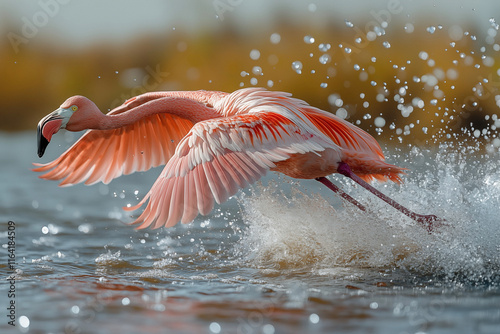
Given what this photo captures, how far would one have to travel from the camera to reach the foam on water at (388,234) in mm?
5516

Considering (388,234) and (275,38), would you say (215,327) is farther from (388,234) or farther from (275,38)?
(275,38)

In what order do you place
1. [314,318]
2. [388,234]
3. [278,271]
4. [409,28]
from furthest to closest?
[409,28]
[388,234]
[278,271]
[314,318]

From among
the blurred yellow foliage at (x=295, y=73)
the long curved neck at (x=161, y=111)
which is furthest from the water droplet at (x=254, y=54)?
the long curved neck at (x=161, y=111)

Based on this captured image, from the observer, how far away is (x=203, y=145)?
16.5 feet

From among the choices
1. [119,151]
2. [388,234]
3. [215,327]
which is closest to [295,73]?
[119,151]

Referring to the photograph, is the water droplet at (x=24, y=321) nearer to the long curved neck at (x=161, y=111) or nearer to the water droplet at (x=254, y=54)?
the long curved neck at (x=161, y=111)

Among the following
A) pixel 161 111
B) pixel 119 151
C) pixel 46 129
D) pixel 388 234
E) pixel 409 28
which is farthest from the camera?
pixel 409 28

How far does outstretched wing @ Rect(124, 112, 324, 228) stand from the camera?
4.65 meters

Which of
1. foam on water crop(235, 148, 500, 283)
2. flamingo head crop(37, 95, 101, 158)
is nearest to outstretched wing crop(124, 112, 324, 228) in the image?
foam on water crop(235, 148, 500, 283)

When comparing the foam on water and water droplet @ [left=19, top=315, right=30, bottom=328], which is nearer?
water droplet @ [left=19, top=315, right=30, bottom=328]

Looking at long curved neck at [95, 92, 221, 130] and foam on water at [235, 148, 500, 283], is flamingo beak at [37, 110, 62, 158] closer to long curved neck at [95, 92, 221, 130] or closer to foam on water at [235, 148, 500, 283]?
long curved neck at [95, 92, 221, 130]

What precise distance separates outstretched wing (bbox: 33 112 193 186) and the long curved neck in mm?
310

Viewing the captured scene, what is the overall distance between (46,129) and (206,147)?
1.36 metres

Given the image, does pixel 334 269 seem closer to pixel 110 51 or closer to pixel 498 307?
pixel 498 307
